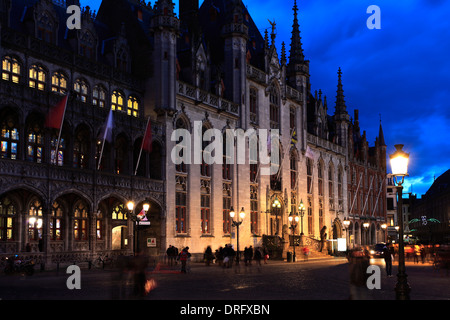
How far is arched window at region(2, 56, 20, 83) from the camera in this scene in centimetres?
3322

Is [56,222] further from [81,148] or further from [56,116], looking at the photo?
[56,116]

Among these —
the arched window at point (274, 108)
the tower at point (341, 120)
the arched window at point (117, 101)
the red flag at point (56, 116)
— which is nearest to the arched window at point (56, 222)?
the red flag at point (56, 116)

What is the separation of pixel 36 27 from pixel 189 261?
20.2 metres

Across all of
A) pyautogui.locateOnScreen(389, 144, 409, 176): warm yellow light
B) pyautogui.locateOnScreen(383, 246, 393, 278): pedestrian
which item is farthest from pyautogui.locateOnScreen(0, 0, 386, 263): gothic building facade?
pyautogui.locateOnScreen(389, 144, 409, 176): warm yellow light

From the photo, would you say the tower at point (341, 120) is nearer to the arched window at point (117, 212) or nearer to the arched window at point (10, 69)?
the arched window at point (117, 212)

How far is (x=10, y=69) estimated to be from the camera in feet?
110

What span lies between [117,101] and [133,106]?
1.78 m

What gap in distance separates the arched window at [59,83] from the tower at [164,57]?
299 inches

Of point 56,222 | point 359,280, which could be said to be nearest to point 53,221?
point 56,222

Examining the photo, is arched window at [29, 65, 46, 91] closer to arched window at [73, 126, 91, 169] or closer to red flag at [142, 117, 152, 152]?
arched window at [73, 126, 91, 169]

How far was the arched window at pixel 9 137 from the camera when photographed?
106 feet
